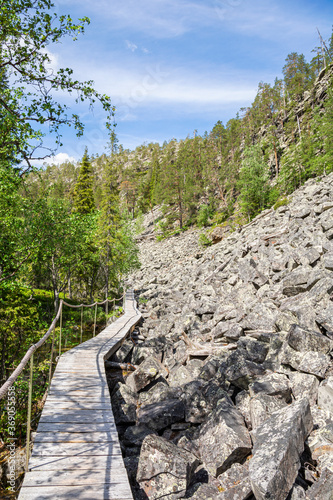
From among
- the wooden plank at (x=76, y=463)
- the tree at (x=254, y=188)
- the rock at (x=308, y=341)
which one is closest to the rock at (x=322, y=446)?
the rock at (x=308, y=341)

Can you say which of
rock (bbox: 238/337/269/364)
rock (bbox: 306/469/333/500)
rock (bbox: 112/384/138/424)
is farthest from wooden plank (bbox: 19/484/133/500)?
rock (bbox: 238/337/269/364)

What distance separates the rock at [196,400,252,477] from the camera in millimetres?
4637

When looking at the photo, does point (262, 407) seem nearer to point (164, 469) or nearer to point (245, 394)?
Answer: point (245, 394)

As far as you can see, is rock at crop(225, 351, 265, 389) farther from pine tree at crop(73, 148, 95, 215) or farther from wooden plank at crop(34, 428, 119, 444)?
pine tree at crop(73, 148, 95, 215)

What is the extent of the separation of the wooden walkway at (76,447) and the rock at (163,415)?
1.03 metres

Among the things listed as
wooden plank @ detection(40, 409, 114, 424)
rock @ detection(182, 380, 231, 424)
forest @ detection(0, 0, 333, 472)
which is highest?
forest @ detection(0, 0, 333, 472)

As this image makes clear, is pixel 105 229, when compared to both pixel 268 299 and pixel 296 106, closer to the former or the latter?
pixel 268 299

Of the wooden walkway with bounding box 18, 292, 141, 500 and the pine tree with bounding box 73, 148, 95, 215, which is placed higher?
the pine tree with bounding box 73, 148, 95, 215

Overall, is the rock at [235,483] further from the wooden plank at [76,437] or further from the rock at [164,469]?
the wooden plank at [76,437]

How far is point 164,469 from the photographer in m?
4.58

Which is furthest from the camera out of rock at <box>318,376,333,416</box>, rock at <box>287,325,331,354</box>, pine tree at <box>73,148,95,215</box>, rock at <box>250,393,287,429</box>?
pine tree at <box>73,148,95,215</box>

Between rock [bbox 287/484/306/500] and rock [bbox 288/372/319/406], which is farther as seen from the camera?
rock [bbox 288/372/319/406]

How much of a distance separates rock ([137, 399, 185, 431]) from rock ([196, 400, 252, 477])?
867mm

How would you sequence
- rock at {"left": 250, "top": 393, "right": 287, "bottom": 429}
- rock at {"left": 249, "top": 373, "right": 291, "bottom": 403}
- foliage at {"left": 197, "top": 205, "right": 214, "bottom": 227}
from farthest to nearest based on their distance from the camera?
foliage at {"left": 197, "top": 205, "right": 214, "bottom": 227}
rock at {"left": 249, "top": 373, "right": 291, "bottom": 403}
rock at {"left": 250, "top": 393, "right": 287, "bottom": 429}
